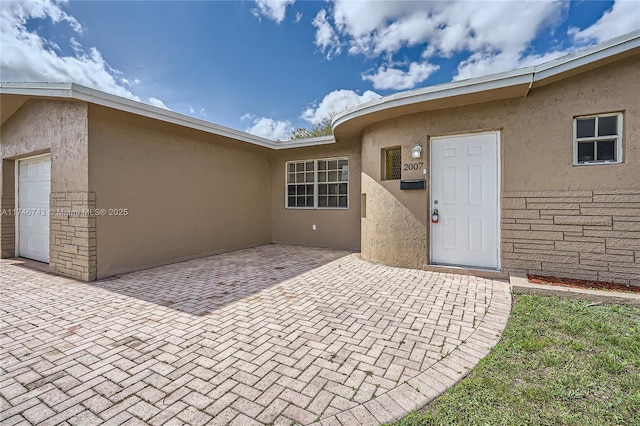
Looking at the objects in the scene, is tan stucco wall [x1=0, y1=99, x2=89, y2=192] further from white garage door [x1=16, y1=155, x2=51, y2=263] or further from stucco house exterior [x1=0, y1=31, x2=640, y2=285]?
white garage door [x1=16, y1=155, x2=51, y2=263]

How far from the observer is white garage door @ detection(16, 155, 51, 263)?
19.6ft

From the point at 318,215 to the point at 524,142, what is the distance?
5.23 m

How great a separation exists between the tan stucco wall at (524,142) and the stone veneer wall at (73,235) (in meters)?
5.21

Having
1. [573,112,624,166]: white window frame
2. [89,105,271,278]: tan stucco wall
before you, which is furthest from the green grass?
[89,105,271,278]: tan stucco wall

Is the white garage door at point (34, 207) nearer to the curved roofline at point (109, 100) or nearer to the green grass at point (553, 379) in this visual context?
the curved roofline at point (109, 100)

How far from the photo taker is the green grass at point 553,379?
1710 mm

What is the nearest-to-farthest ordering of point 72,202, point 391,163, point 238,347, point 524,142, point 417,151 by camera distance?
point 238,347
point 524,142
point 72,202
point 417,151
point 391,163

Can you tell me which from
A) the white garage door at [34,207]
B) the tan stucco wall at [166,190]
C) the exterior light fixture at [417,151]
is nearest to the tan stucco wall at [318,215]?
the tan stucco wall at [166,190]

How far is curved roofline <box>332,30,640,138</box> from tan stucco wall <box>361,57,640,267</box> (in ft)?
0.90

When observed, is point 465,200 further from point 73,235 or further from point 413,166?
point 73,235

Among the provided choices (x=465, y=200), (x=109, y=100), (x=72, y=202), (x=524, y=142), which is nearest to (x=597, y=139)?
(x=524, y=142)

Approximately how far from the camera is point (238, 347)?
2578 mm

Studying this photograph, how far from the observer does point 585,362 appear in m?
2.28

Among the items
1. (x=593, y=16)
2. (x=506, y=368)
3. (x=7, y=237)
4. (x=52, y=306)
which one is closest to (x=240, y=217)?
(x=52, y=306)
